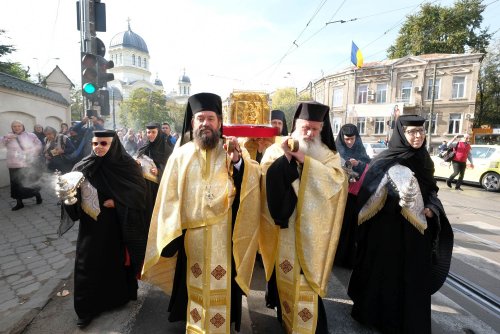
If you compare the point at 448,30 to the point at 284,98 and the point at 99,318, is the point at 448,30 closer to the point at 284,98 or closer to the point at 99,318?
the point at 284,98

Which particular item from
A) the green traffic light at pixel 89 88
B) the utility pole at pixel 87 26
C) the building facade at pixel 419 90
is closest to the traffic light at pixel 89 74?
the green traffic light at pixel 89 88

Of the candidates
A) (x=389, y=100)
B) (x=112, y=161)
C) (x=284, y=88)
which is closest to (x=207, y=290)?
(x=112, y=161)

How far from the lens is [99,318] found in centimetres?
319

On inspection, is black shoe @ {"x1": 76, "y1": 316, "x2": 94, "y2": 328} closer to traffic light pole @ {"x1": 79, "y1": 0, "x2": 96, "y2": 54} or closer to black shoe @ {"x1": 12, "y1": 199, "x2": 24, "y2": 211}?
traffic light pole @ {"x1": 79, "y1": 0, "x2": 96, "y2": 54}

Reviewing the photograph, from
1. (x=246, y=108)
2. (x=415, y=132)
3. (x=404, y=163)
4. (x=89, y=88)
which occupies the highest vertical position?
(x=89, y=88)

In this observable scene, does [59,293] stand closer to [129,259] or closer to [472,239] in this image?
[129,259]

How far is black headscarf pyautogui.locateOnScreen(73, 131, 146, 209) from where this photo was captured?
10.5 feet

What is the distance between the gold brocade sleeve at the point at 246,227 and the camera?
261cm

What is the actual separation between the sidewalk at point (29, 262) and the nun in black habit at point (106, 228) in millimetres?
735

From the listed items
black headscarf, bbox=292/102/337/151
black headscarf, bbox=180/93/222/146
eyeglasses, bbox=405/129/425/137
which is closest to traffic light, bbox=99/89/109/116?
black headscarf, bbox=180/93/222/146

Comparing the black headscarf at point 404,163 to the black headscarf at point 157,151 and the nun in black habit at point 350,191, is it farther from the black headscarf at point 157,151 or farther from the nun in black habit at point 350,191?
the black headscarf at point 157,151

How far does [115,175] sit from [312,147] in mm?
2034

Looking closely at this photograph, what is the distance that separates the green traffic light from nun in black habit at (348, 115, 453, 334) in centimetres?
596

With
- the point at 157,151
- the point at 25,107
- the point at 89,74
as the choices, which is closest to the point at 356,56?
the point at 89,74
